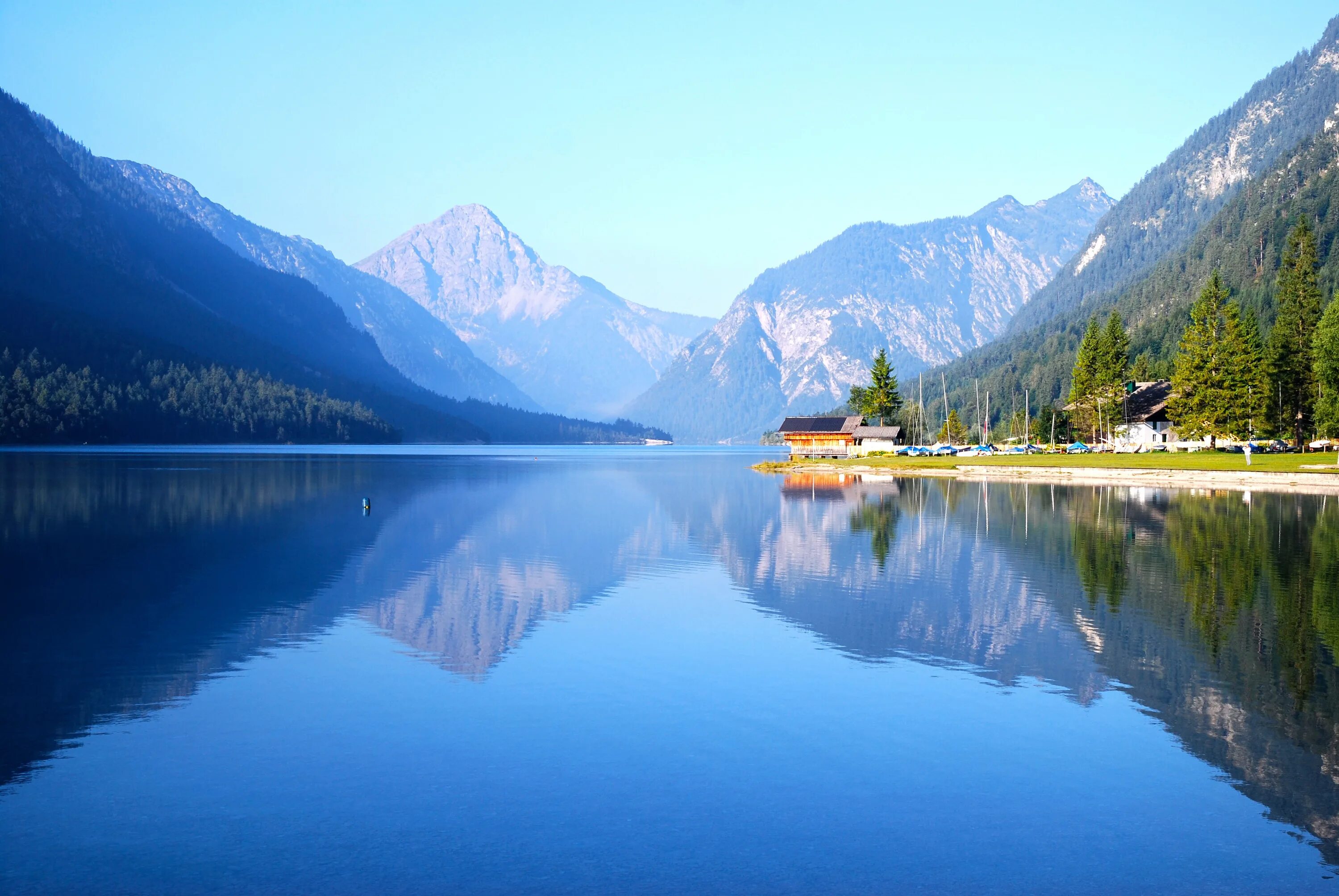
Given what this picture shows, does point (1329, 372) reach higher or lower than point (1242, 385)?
higher

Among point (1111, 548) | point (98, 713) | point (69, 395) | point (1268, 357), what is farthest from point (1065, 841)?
point (69, 395)

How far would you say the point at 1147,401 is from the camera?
451 ft

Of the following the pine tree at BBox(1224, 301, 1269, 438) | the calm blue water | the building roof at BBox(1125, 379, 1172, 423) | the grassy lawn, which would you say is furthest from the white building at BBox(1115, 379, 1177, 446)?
the calm blue water

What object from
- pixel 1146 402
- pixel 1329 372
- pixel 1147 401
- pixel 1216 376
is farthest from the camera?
pixel 1147 401

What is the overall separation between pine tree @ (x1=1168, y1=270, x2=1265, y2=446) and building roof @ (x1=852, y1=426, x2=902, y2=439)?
50356 mm

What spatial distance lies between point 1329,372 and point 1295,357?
18.5 m

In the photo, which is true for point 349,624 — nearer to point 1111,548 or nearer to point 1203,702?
point 1203,702

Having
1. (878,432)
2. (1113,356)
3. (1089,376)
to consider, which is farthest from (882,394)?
(1113,356)

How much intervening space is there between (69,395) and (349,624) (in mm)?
190736

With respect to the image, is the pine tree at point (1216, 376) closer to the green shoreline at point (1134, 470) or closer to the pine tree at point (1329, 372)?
the green shoreline at point (1134, 470)

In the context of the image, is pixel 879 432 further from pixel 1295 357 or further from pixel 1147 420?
pixel 1295 357

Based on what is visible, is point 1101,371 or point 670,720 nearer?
point 670,720

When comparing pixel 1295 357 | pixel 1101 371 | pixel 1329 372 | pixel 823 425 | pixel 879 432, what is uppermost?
pixel 1101 371

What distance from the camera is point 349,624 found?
987 inches
